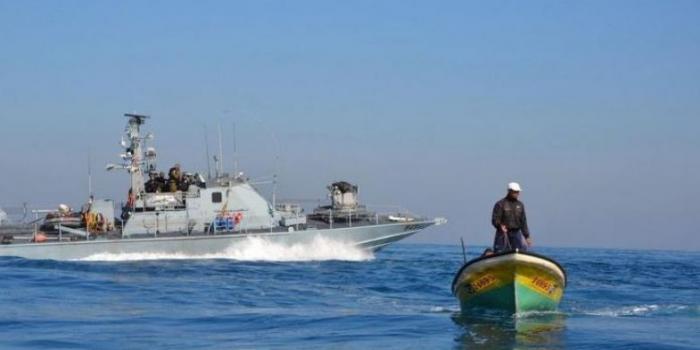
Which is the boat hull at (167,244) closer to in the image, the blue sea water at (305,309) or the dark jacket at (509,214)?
the blue sea water at (305,309)

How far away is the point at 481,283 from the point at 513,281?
2.39 ft

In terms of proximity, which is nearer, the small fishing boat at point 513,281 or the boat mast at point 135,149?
the small fishing boat at point 513,281

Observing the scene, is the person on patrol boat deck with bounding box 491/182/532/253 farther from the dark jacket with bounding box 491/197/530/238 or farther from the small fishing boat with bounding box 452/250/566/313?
the small fishing boat with bounding box 452/250/566/313

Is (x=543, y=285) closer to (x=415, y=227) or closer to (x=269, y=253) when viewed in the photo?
(x=269, y=253)

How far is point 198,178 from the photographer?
4353 centimetres

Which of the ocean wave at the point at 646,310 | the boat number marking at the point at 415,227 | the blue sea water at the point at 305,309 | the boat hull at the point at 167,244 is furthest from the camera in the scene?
the boat number marking at the point at 415,227

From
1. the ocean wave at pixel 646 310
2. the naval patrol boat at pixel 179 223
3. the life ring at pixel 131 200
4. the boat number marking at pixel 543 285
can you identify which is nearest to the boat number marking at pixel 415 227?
the naval patrol boat at pixel 179 223

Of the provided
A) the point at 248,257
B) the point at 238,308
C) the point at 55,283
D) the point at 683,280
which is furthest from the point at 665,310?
the point at 248,257

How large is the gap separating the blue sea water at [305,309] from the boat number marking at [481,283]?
0.56 m

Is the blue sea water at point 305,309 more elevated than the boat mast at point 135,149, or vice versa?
the boat mast at point 135,149

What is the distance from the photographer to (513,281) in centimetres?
1866

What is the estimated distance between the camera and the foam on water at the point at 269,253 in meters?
40.5

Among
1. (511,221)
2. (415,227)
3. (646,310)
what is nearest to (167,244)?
(415,227)

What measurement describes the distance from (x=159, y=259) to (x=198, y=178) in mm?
4794
